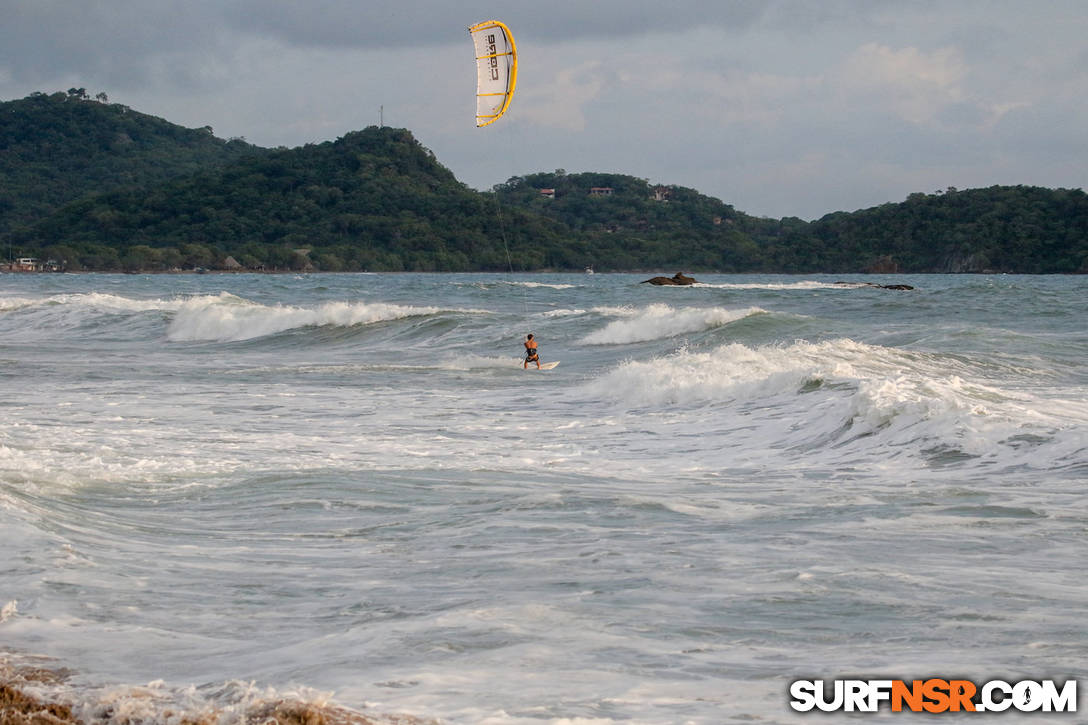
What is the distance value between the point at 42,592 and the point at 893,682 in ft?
13.6

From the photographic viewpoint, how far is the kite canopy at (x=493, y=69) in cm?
2042

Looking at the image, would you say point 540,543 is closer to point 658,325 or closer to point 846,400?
point 846,400

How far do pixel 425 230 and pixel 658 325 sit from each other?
107 meters

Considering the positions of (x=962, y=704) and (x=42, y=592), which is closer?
(x=962, y=704)

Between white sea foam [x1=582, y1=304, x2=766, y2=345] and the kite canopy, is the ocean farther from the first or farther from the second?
white sea foam [x1=582, y1=304, x2=766, y2=345]

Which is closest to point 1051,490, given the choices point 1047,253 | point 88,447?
point 88,447

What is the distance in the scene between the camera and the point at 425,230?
13612 cm

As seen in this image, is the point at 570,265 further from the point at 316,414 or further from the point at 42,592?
the point at 42,592

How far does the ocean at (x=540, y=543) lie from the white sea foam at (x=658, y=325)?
11.8 m

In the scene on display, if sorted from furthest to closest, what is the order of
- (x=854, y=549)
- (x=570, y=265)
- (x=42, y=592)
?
(x=570, y=265) → (x=854, y=549) → (x=42, y=592)

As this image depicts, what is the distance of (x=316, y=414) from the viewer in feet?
48.8

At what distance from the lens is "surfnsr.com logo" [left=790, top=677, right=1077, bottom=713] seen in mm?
4570

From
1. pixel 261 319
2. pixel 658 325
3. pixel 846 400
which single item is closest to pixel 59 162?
pixel 261 319

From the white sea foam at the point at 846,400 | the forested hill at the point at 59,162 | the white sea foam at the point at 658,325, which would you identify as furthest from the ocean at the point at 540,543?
the forested hill at the point at 59,162
